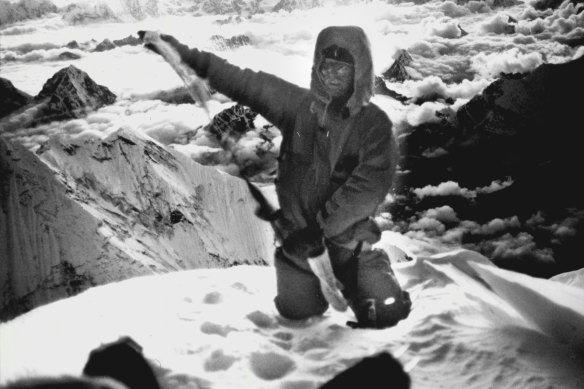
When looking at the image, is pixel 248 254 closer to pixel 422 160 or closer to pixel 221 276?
pixel 221 276

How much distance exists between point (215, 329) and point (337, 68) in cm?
193

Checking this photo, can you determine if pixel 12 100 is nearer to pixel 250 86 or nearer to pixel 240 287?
pixel 240 287

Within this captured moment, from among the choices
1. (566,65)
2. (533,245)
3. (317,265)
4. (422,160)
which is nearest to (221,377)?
(317,265)

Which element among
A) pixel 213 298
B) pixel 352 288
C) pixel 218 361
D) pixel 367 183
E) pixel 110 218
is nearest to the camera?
pixel 218 361

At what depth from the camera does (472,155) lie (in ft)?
323

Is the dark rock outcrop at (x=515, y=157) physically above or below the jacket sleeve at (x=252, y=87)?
below

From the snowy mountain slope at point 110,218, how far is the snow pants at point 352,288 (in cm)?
1468

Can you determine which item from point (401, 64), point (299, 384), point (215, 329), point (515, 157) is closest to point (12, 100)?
point (401, 64)

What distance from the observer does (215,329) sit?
2.65 meters

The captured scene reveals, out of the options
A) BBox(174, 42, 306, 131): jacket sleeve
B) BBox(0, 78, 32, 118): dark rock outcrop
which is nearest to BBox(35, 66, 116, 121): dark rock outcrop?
BBox(0, 78, 32, 118): dark rock outcrop

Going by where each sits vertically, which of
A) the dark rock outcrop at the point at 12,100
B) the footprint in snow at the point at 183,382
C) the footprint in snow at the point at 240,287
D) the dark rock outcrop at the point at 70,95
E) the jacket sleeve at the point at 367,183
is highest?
the jacket sleeve at the point at 367,183

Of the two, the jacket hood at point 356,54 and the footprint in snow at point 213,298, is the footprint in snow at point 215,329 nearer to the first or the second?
the footprint in snow at point 213,298

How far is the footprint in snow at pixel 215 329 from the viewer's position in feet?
8.57

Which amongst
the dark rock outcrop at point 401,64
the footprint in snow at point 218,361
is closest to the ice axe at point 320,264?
the footprint in snow at point 218,361
